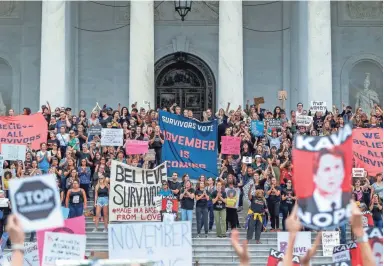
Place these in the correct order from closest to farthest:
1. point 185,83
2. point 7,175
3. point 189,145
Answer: point 7,175, point 189,145, point 185,83

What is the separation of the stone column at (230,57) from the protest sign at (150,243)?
49.6ft

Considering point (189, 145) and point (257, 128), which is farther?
point (257, 128)

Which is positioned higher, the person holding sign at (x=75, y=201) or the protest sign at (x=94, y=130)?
the protest sign at (x=94, y=130)

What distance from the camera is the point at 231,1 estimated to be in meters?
33.3

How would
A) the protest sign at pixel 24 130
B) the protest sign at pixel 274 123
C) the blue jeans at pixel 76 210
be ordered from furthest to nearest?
the protest sign at pixel 274 123
the protest sign at pixel 24 130
the blue jeans at pixel 76 210

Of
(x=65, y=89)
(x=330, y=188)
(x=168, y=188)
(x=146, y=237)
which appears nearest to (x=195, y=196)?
(x=168, y=188)

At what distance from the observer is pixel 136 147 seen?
2544 centimetres

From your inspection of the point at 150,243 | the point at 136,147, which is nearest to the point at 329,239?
the point at 136,147

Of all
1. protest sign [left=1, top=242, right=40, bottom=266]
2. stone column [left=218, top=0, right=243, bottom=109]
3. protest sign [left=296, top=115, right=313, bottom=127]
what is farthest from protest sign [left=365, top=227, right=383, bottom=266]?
stone column [left=218, top=0, right=243, bottom=109]

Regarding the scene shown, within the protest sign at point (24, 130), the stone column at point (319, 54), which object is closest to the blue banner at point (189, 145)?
the protest sign at point (24, 130)

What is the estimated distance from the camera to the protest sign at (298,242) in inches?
790

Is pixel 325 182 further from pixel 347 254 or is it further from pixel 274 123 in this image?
pixel 274 123

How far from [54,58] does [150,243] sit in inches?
648

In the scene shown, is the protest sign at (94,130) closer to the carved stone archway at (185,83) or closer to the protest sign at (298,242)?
the protest sign at (298,242)
